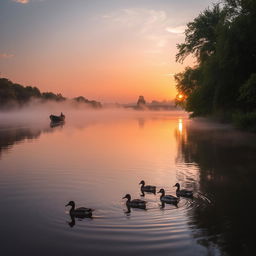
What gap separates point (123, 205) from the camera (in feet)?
50.8

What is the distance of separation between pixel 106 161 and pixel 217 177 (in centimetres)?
830

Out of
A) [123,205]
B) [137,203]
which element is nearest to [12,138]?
[123,205]

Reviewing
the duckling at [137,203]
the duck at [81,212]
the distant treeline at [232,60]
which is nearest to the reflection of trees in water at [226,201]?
the duckling at [137,203]

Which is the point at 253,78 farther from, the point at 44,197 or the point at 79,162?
the point at 44,197

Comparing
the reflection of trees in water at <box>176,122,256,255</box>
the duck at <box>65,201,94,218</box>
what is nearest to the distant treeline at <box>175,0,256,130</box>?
the reflection of trees in water at <box>176,122,256,255</box>

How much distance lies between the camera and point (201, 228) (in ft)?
41.4

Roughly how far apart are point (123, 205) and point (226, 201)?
13.6ft

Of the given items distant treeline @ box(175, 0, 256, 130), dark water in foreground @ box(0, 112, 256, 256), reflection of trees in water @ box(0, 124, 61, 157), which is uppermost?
distant treeline @ box(175, 0, 256, 130)

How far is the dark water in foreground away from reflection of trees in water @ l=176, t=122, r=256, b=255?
28 millimetres

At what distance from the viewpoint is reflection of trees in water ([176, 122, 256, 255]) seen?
38.4ft

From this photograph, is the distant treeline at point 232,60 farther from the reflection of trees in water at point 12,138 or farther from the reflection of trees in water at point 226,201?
the reflection of trees in water at point 12,138

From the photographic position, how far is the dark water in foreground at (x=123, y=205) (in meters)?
11.4

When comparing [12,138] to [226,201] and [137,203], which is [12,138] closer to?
[137,203]

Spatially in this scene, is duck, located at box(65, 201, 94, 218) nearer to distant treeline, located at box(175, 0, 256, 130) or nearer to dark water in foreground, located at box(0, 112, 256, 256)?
dark water in foreground, located at box(0, 112, 256, 256)
